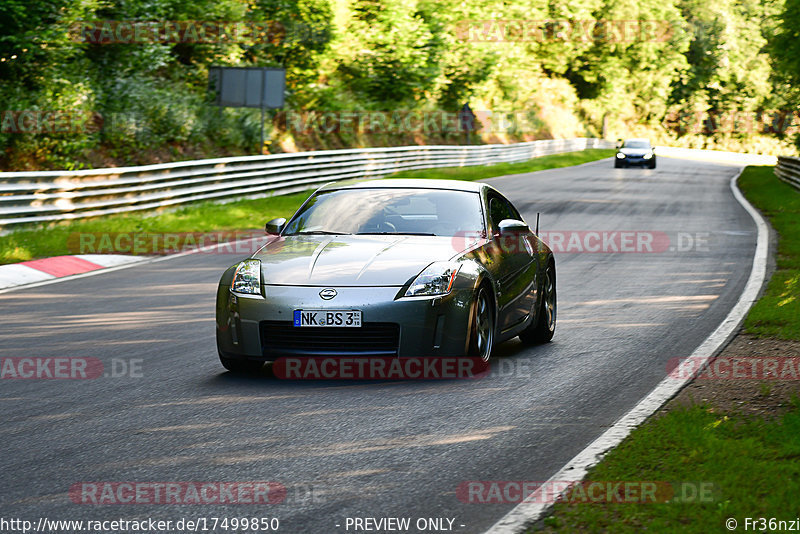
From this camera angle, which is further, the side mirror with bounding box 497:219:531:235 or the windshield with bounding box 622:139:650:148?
the windshield with bounding box 622:139:650:148

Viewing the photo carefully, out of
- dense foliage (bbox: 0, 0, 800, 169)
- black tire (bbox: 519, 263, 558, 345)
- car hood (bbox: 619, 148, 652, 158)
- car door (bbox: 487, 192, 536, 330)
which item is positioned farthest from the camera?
car hood (bbox: 619, 148, 652, 158)

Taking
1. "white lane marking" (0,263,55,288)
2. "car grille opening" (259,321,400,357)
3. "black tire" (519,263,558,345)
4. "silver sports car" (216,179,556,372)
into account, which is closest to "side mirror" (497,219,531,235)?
"silver sports car" (216,179,556,372)

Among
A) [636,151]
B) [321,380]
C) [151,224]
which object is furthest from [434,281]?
[636,151]

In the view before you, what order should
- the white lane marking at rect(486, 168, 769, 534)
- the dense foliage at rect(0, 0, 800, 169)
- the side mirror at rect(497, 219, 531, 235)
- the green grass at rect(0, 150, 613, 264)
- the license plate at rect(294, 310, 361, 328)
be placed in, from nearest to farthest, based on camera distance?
1. the white lane marking at rect(486, 168, 769, 534)
2. the license plate at rect(294, 310, 361, 328)
3. the side mirror at rect(497, 219, 531, 235)
4. the green grass at rect(0, 150, 613, 264)
5. the dense foliage at rect(0, 0, 800, 169)

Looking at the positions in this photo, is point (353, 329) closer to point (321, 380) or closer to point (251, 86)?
point (321, 380)

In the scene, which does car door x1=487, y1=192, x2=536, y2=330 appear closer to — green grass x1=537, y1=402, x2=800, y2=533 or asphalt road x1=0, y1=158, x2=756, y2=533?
asphalt road x1=0, y1=158, x2=756, y2=533

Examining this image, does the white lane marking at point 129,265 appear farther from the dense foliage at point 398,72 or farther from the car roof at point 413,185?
the dense foliage at point 398,72

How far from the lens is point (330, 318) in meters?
7.00

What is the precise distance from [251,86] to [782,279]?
1741 cm

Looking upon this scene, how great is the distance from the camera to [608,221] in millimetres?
22203

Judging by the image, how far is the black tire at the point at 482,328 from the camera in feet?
24.5

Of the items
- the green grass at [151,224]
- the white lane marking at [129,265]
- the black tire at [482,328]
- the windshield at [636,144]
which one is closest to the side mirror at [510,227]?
the black tire at [482,328]

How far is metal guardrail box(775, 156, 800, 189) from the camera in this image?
30234 mm

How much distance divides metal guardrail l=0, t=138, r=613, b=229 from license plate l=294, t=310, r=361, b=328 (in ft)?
33.7
